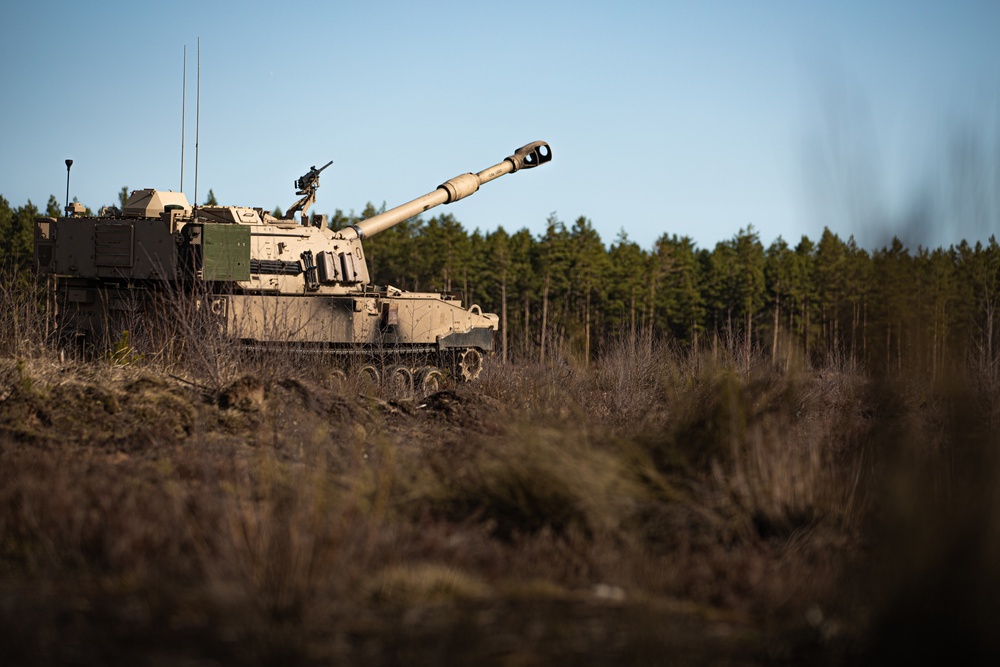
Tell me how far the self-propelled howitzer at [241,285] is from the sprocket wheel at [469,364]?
1.33 ft

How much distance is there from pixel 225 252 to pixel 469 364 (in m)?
5.40

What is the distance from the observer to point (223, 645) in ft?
13.7

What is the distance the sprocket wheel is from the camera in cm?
1811

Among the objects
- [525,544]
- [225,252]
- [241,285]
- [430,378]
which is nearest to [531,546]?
[525,544]

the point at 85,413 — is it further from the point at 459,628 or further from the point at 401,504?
the point at 459,628

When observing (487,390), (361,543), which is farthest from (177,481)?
(487,390)

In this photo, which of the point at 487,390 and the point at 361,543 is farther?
the point at 487,390

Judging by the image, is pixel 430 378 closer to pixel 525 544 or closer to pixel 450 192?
pixel 450 192

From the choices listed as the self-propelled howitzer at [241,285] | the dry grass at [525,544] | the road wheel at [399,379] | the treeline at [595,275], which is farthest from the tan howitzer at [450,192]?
the treeline at [595,275]

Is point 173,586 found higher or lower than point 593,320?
lower

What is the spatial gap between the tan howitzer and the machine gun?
2.26ft

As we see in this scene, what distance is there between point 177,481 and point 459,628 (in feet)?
10.5

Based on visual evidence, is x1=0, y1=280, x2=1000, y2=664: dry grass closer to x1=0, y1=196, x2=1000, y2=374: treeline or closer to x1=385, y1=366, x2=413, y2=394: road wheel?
x1=385, y1=366, x2=413, y2=394: road wheel

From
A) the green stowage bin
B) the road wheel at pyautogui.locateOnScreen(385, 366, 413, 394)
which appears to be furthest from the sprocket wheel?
the green stowage bin
